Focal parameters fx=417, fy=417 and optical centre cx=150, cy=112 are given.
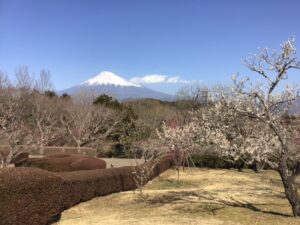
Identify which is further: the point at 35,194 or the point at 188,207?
the point at 188,207

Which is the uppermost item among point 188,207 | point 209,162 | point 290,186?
point 290,186

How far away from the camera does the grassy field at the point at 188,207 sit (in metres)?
10.2

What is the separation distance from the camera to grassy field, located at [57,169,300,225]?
10.2 m

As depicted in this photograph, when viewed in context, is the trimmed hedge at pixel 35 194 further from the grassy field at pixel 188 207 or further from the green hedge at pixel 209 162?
the green hedge at pixel 209 162

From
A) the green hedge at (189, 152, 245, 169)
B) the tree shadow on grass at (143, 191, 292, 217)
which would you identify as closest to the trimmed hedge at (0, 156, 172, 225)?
the tree shadow on grass at (143, 191, 292, 217)

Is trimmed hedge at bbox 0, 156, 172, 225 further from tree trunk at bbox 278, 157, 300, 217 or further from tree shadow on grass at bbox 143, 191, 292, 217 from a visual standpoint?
tree trunk at bbox 278, 157, 300, 217

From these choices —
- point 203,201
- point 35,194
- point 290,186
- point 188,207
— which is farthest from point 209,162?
point 35,194

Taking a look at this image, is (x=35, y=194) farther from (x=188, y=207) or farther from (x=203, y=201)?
(x=203, y=201)

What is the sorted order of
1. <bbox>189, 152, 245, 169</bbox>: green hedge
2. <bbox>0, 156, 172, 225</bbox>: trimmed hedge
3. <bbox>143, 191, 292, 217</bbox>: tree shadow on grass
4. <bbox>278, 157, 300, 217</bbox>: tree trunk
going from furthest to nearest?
<bbox>189, 152, 245, 169</bbox>: green hedge
<bbox>143, 191, 292, 217</bbox>: tree shadow on grass
<bbox>278, 157, 300, 217</bbox>: tree trunk
<bbox>0, 156, 172, 225</bbox>: trimmed hedge

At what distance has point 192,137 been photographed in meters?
Result: 11.5

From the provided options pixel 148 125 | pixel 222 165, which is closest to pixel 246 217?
pixel 222 165

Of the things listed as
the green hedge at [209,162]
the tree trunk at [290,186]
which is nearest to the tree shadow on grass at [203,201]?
the tree trunk at [290,186]

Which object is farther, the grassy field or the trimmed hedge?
the grassy field

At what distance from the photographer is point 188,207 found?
12.1 meters
